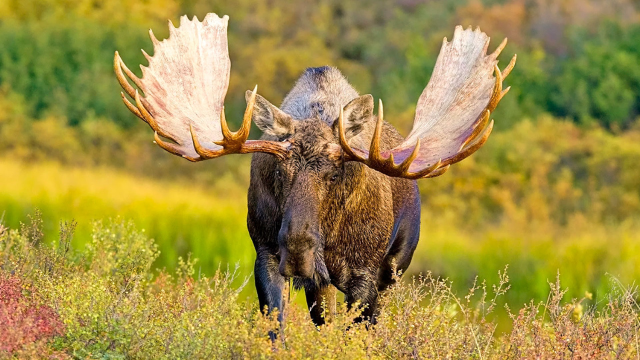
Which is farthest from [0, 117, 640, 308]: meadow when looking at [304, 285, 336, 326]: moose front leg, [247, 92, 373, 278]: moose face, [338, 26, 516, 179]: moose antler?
[247, 92, 373, 278]: moose face

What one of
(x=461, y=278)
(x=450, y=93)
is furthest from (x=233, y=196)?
(x=450, y=93)

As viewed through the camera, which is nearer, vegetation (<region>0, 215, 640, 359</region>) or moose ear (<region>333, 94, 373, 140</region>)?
vegetation (<region>0, 215, 640, 359</region>)

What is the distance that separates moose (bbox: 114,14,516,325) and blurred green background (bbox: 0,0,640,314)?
188 inches

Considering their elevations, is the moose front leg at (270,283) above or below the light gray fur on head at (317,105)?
below

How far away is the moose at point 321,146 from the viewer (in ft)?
20.5

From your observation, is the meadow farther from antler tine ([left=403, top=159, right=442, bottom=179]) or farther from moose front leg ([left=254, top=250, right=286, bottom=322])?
antler tine ([left=403, top=159, right=442, bottom=179])

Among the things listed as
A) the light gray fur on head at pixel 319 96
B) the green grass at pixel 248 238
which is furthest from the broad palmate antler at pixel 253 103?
the green grass at pixel 248 238

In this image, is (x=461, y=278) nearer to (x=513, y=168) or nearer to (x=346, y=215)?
(x=513, y=168)

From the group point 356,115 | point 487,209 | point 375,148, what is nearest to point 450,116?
point 356,115

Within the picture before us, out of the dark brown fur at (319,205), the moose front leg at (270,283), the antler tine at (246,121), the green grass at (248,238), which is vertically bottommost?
the green grass at (248,238)

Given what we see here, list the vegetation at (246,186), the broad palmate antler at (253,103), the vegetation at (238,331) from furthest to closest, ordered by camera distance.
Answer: the broad palmate antler at (253,103), the vegetation at (246,186), the vegetation at (238,331)

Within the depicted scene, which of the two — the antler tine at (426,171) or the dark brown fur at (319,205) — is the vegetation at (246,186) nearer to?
the dark brown fur at (319,205)

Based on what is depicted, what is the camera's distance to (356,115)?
659 centimetres

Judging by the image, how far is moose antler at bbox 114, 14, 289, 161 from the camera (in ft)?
22.5
